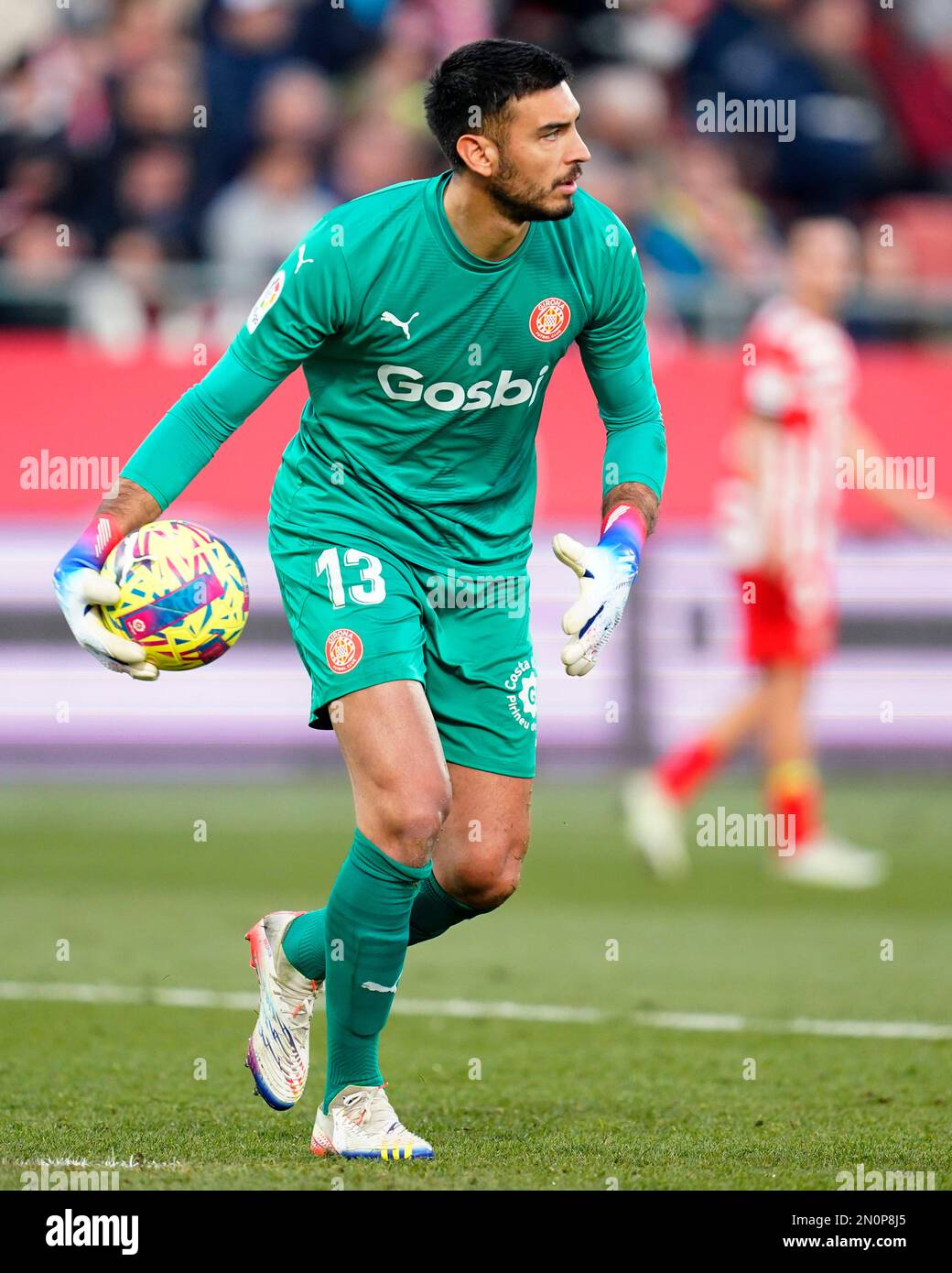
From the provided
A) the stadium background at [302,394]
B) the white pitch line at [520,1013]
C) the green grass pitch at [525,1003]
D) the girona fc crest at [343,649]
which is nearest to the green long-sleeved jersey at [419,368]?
the girona fc crest at [343,649]

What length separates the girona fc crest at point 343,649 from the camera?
4.74 metres

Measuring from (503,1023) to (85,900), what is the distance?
2650 millimetres

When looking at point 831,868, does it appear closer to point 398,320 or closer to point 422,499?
point 422,499

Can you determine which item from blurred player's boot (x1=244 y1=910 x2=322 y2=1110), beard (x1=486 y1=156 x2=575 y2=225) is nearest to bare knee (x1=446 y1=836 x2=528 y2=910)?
blurred player's boot (x1=244 y1=910 x2=322 y2=1110)

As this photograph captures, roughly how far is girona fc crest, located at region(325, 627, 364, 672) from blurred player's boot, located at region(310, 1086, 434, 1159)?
38.3 inches

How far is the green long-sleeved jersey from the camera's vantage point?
4.79 m

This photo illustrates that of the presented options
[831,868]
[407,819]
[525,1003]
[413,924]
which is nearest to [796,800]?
[831,868]

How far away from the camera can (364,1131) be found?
467cm

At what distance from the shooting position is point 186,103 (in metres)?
12.9

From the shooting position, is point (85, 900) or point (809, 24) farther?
point (809, 24)

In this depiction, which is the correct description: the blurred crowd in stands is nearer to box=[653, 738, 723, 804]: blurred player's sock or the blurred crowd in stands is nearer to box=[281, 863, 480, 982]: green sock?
box=[653, 738, 723, 804]: blurred player's sock

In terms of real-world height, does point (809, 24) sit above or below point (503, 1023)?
above

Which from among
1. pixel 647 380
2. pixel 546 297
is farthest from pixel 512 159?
pixel 647 380

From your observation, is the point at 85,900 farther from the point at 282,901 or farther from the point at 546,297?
the point at 546,297
